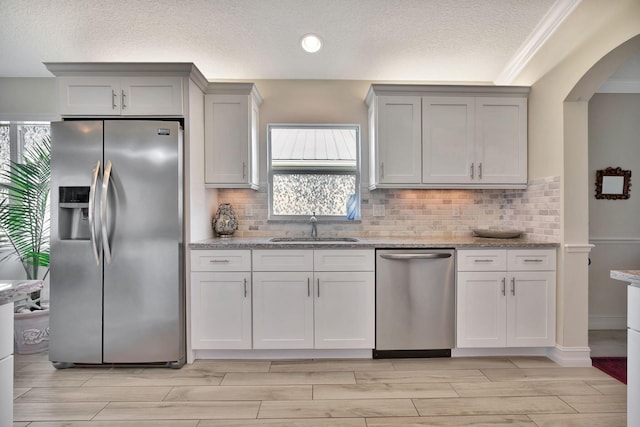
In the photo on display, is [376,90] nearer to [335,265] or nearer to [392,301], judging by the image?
[335,265]

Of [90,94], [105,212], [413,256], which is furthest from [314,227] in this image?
[90,94]

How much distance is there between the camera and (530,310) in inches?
113

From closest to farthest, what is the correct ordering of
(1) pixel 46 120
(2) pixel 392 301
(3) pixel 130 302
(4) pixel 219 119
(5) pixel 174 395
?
(5) pixel 174 395 < (3) pixel 130 302 < (2) pixel 392 301 < (4) pixel 219 119 < (1) pixel 46 120

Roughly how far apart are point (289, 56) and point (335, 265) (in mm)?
1962

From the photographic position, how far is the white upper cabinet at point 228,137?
316cm

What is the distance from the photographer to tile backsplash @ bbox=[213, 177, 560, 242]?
140 inches

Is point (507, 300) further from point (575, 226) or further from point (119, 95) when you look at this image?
point (119, 95)

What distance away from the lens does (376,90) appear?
125 inches

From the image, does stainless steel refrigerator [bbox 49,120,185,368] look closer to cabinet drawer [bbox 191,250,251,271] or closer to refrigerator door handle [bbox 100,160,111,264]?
refrigerator door handle [bbox 100,160,111,264]

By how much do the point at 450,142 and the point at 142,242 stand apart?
2729 mm

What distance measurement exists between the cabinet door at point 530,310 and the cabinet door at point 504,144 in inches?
35.2

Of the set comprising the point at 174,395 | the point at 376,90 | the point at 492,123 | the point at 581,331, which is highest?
the point at 376,90

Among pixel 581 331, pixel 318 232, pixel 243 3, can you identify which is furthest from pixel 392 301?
pixel 243 3

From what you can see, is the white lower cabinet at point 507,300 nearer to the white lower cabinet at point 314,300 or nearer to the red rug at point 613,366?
the red rug at point 613,366
